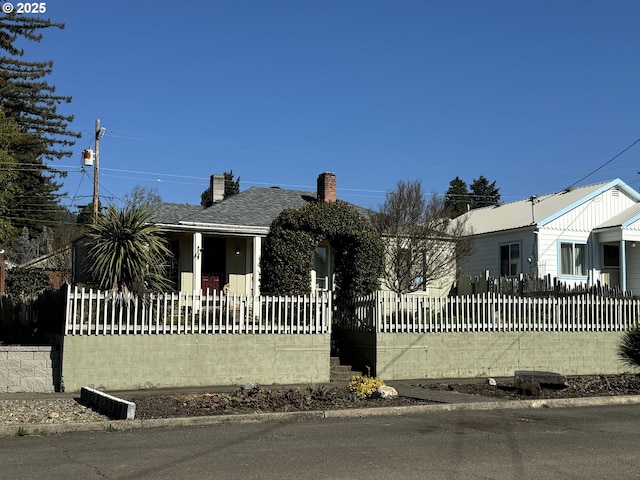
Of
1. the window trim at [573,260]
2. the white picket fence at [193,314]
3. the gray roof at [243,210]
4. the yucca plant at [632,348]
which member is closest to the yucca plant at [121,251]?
the white picket fence at [193,314]

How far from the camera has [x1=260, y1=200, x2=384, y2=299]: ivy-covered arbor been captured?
17484 millimetres

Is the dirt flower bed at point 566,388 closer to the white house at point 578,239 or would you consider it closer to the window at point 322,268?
the window at point 322,268

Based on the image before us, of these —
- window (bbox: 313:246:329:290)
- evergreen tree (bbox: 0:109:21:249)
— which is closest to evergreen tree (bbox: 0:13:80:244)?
evergreen tree (bbox: 0:109:21:249)

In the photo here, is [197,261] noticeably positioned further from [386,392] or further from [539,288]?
[386,392]

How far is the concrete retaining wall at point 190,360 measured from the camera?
556 inches

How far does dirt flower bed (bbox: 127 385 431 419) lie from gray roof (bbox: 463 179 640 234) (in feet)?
52.6

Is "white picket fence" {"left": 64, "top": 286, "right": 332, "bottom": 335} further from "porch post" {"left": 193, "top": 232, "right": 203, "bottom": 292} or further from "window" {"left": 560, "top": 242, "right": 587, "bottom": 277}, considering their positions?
"window" {"left": 560, "top": 242, "right": 587, "bottom": 277}

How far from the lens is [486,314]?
57.1 ft

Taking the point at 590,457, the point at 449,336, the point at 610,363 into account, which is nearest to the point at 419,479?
the point at 590,457

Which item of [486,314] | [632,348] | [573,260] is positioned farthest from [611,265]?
[486,314]

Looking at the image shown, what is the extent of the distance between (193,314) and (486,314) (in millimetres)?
6915

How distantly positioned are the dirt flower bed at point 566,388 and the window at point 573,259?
1141 cm

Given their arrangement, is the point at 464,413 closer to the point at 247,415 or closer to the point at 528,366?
the point at 247,415

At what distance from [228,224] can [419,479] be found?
1681 centimetres
